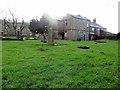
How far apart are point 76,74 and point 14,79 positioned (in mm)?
2414

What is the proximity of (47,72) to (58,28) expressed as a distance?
180ft

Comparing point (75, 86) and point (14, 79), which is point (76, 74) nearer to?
point (75, 86)

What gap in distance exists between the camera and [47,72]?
837cm

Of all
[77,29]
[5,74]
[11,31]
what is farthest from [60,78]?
[11,31]

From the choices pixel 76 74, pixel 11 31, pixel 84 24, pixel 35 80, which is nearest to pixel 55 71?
pixel 76 74

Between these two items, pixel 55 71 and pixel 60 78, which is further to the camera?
pixel 55 71

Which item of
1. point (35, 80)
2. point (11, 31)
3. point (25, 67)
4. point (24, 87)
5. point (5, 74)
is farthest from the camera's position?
point (11, 31)

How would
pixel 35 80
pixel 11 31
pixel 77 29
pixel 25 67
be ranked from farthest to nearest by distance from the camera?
pixel 11 31 → pixel 77 29 → pixel 25 67 → pixel 35 80

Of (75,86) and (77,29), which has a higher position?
(77,29)

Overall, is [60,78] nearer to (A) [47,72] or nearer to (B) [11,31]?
(A) [47,72]

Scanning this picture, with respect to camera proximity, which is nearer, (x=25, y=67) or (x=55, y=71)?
(x=55, y=71)

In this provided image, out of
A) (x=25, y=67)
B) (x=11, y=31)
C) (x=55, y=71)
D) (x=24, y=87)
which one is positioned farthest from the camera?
(x=11, y=31)

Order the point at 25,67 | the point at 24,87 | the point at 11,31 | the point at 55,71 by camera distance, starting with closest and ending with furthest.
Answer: the point at 24,87 < the point at 55,71 < the point at 25,67 < the point at 11,31

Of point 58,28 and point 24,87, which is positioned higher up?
point 58,28
